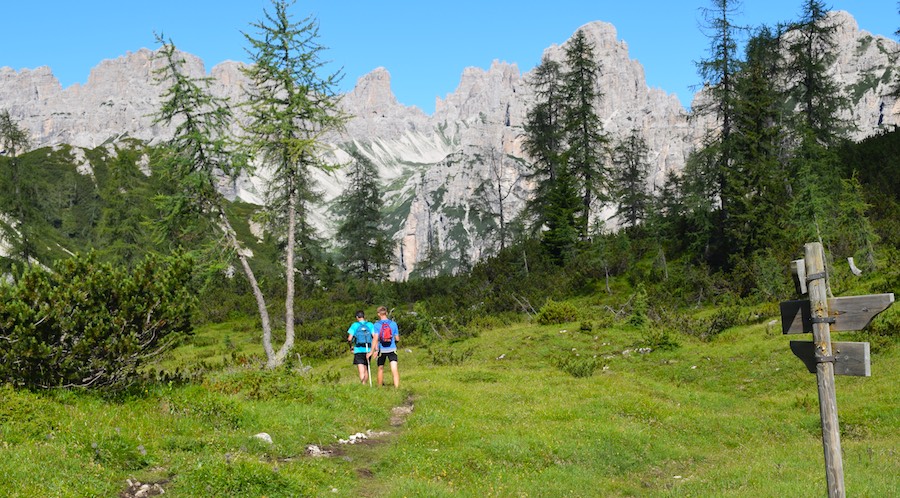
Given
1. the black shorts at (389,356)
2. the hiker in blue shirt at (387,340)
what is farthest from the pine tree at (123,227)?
the hiker in blue shirt at (387,340)

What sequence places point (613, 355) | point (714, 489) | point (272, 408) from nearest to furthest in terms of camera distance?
1. point (714, 489)
2. point (272, 408)
3. point (613, 355)

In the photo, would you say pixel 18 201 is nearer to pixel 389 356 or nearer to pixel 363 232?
pixel 363 232

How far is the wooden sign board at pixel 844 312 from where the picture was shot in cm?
662

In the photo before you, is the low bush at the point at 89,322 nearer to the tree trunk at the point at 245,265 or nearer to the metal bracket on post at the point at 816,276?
the metal bracket on post at the point at 816,276

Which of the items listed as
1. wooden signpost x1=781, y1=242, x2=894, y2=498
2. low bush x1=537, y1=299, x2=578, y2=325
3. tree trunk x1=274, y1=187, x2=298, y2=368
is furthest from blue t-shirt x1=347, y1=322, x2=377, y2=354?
low bush x1=537, y1=299, x2=578, y2=325

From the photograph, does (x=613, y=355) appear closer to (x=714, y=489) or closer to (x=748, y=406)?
(x=748, y=406)

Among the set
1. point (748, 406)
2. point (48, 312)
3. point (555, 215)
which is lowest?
point (748, 406)

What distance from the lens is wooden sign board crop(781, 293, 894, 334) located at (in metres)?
6.62

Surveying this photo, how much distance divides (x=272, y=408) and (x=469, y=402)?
528 cm

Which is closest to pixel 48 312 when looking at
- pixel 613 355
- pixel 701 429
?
pixel 701 429

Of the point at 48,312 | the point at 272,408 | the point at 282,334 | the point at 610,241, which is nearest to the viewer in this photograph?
the point at 48,312

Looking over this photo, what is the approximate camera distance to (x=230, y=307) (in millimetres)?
46125

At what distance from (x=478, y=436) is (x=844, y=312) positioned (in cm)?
755

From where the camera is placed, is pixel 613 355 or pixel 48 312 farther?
pixel 613 355
